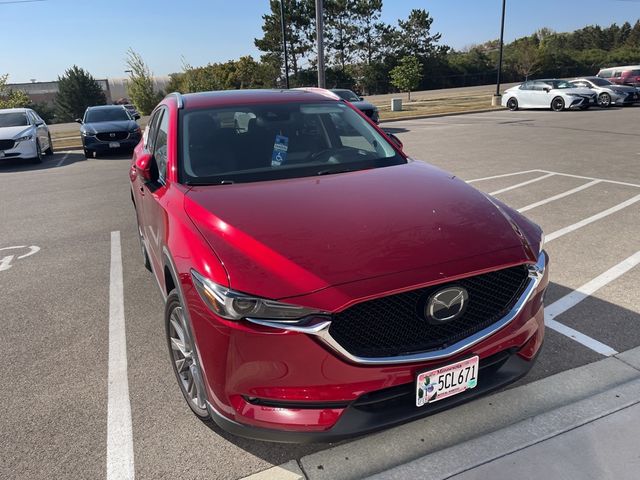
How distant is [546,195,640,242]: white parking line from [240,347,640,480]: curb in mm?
2680

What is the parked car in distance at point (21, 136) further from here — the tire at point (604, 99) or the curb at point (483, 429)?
the tire at point (604, 99)

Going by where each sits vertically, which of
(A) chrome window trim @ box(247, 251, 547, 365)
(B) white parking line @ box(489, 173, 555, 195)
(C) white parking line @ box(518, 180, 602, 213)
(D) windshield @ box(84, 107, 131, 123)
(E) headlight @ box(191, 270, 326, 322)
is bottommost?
(C) white parking line @ box(518, 180, 602, 213)

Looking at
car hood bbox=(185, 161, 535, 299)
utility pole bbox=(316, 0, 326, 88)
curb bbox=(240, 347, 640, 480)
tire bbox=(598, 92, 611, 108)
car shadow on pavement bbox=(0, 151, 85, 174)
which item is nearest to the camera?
car hood bbox=(185, 161, 535, 299)

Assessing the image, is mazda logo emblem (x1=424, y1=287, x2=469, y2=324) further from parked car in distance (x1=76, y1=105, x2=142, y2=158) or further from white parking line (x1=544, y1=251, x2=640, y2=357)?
parked car in distance (x1=76, y1=105, x2=142, y2=158)

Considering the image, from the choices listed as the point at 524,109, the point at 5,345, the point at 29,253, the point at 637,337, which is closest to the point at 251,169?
the point at 5,345

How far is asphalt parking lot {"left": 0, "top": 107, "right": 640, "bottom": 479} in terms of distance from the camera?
98.9 inches

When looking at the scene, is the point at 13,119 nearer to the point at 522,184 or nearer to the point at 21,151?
the point at 21,151

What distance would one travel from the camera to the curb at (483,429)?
233 cm

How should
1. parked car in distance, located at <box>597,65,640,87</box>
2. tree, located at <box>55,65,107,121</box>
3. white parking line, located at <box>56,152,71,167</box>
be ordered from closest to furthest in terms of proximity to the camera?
white parking line, located at <box>56,152,71,167</box> < parked car in distance, located at <box>597,65,640,87</box> < tree, located at <box>55,65,107,121</box>

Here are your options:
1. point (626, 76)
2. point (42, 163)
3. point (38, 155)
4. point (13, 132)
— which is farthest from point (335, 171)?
point (626, 76)

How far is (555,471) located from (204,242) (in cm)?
194

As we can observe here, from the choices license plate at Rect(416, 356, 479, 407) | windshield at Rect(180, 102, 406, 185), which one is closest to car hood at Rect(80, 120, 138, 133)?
windshield at Rect(180, 102, 406, 185)

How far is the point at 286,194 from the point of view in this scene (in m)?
2.81

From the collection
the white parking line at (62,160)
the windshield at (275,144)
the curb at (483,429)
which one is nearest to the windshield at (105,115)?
the white parking line at (62,160)
